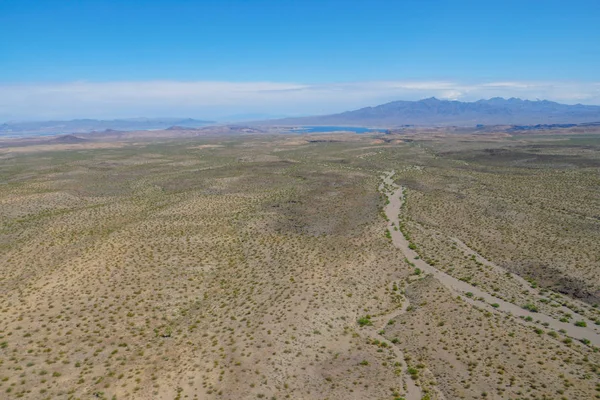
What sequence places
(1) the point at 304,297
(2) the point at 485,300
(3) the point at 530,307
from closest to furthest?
(3) the point at 530,307 < (2) the point at 485,300 < (1) the point at 304,297

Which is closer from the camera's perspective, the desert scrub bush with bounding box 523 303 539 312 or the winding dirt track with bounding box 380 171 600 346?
the winding dirt track with bounding box 380 171 600 346

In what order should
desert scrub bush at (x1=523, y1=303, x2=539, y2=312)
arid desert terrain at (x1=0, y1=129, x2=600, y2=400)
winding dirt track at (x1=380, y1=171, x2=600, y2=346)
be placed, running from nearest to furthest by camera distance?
arid desert terrain at (x1=0, y1=129, x2=600, y2=400) → winding dirt track at (x1=380, y1=171, x2=600, y2=346) → desert scrub bush at (x1=523, y1=303, x2=539, y2=312)

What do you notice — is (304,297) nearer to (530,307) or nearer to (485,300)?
(485,300)

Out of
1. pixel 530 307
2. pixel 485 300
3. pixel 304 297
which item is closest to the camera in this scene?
pixel 530 307

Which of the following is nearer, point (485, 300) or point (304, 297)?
→ point (485, 300)

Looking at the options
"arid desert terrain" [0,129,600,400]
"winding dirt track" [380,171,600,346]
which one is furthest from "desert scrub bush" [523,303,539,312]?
"winding dirt track" [380,171,600,346]

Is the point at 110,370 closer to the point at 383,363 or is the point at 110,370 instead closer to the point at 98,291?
the point at 98,291

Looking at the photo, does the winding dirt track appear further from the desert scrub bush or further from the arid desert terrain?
the desert scrub bush

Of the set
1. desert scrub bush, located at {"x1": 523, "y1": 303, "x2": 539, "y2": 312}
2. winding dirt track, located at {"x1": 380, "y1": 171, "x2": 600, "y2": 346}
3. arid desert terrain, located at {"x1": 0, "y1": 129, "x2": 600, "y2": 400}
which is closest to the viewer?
arid desert terrain, located at {"x1": 0, "y1": 129, "x2": 600, "y2": 400}

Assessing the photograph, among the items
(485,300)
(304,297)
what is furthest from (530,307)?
(304,297)

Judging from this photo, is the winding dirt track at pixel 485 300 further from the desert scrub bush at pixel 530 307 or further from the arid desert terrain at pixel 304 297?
the desert scrub bush at pixel 530 307

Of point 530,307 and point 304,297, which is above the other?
point 304,297
